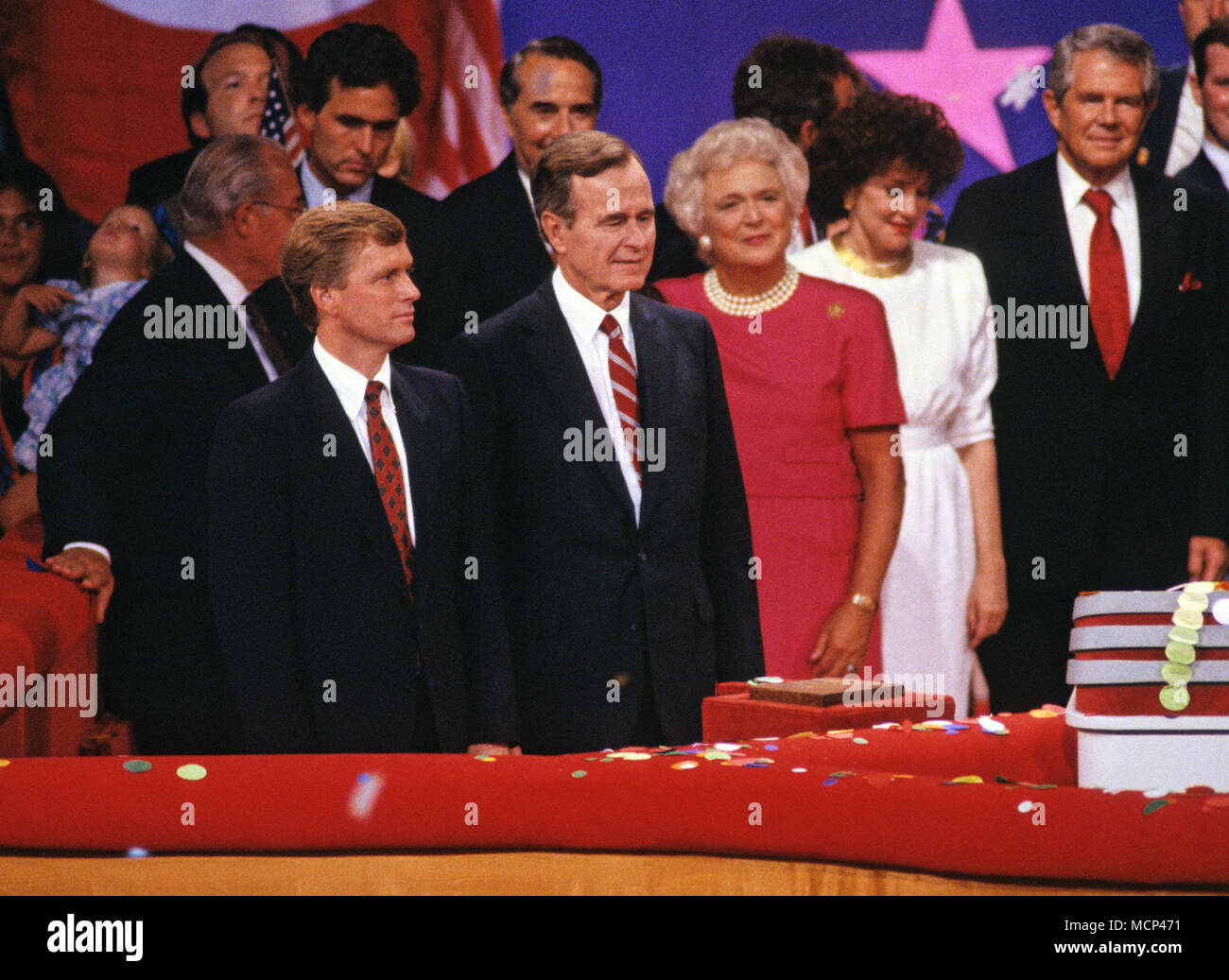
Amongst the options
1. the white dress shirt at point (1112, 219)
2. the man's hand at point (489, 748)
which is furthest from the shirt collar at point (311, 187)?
the white dress shirt at point (1112, 219)

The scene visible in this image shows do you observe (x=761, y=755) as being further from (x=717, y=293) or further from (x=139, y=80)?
(x=139, y=80)

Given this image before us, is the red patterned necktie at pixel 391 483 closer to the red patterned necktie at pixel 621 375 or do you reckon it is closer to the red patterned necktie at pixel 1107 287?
the red patterned necktie at pixel 621 375

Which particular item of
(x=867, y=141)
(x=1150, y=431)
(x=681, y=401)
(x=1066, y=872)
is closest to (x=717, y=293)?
(x=867, y=141)

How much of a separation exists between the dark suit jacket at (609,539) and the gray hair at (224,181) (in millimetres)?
1167

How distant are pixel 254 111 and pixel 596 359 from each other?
5.24 feet

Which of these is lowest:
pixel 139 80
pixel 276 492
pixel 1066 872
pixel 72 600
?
pixel 1066 872

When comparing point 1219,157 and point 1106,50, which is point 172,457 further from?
point 1219,157

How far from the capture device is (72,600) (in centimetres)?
377

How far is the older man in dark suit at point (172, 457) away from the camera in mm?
4008

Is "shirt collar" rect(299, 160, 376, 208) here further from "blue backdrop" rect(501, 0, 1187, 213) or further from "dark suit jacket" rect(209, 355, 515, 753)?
"dark suit jacket" rect(209, 355, 515, 753)

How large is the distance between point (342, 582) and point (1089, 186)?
268 centimetres

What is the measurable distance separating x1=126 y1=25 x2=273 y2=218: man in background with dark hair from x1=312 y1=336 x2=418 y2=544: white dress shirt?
63.7 inches

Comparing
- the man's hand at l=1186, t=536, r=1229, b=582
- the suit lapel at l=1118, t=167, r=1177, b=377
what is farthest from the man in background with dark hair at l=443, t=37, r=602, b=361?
the man's hand at l=1186, t=536, r=1229, b=582

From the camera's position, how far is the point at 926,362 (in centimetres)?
433
